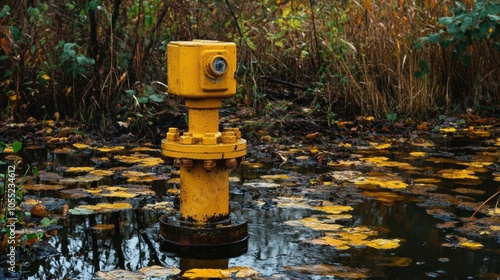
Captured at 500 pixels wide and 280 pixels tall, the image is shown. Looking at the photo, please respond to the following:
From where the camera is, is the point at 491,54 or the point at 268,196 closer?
the point at 268,196

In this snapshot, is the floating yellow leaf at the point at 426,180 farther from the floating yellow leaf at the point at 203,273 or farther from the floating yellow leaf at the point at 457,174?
the floating yellow leaf at the point at 203,273

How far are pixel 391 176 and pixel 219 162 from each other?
5.83 feet

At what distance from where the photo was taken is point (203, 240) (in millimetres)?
3908

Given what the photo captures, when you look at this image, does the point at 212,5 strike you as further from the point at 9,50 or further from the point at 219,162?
the point at 219,162

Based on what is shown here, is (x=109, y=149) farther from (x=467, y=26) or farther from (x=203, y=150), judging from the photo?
(x=467, y=26)

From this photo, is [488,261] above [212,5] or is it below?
below

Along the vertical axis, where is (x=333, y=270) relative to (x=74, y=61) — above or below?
below

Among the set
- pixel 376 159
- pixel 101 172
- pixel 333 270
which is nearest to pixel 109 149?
pixel 101 172

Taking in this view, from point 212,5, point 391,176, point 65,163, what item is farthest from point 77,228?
point 212,5

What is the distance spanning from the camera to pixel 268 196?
16.0 ft

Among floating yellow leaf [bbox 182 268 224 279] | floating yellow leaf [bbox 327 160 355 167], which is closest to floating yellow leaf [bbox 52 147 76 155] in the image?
floating yellow leaf [bbox 327 160 355 167]

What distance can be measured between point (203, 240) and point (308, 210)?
0.81m

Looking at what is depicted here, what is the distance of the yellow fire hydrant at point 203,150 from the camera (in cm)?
388

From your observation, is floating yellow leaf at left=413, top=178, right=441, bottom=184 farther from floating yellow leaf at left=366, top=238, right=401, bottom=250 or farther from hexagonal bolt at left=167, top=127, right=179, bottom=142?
hexagonal bolt at left=167, top=127, right=179, bottom=142
